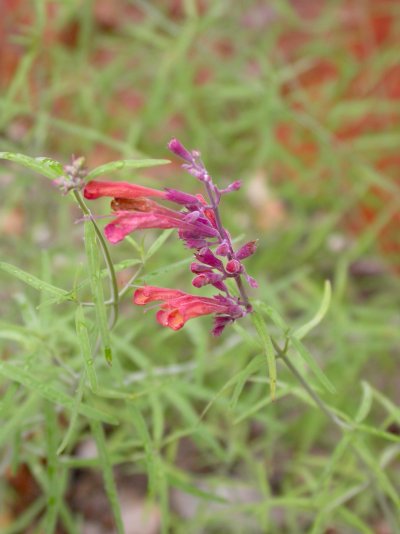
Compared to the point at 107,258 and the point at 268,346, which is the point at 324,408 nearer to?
the point at 268,346

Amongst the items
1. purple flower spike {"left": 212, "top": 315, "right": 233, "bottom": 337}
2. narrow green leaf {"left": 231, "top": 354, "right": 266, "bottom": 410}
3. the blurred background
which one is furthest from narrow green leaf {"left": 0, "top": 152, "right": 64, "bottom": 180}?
the blurred background

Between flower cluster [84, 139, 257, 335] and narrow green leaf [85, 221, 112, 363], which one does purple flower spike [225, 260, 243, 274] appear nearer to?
flower cluster [84, 139, 257, 335]

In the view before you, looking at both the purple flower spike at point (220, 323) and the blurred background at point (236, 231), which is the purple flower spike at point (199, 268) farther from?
the blurred background at point (236, 231)

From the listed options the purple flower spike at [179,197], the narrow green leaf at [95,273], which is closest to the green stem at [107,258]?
the narrow green leaf at [95,273]

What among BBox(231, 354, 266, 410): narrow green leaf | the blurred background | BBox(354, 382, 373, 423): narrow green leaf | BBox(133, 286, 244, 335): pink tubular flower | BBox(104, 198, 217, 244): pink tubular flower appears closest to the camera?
BBox(104, 198, 217, 244): pink tubular flower

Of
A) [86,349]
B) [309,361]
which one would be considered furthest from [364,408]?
[86,349]

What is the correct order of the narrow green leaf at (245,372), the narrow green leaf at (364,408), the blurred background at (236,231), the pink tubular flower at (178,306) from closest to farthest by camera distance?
the pink tubular flower at (178,306) < the narrow green leaf at (245,372) < the narrow green leaf at (364,408) < the blurred background at (236,231)

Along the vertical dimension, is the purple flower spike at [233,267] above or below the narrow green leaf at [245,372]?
above
